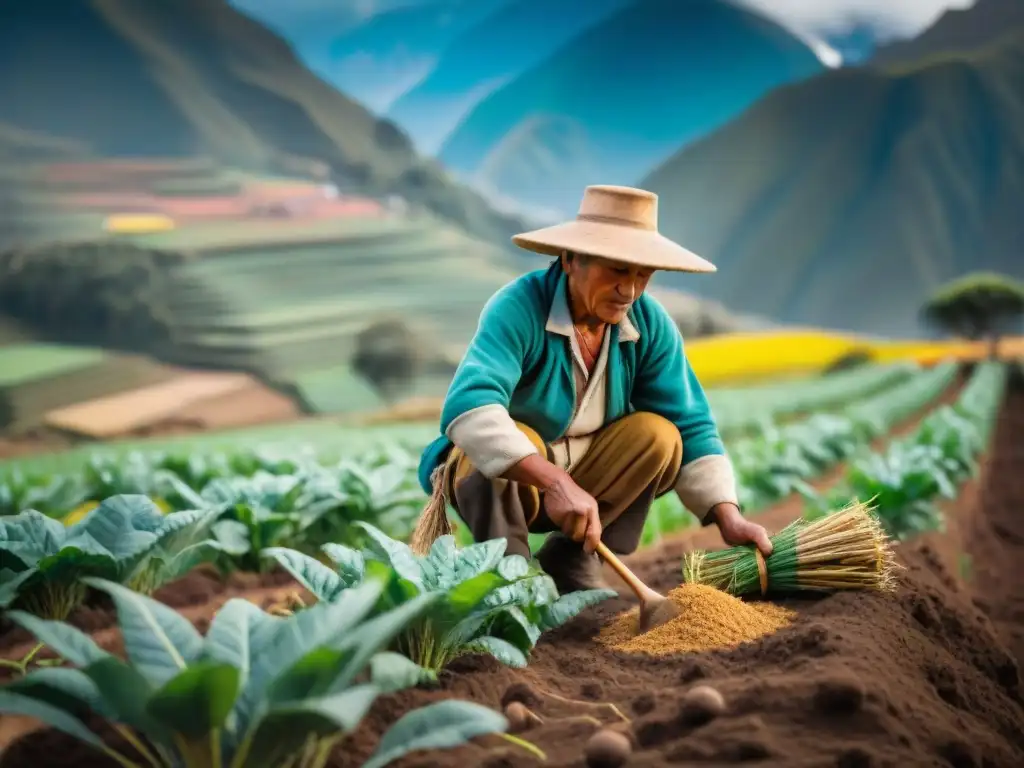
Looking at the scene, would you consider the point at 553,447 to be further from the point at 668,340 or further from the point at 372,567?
the point at 372,567

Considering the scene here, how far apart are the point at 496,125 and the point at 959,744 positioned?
39.7ft

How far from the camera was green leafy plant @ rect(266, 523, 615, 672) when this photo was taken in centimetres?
179

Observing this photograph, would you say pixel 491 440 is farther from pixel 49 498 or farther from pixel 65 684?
→ pixel 49 498

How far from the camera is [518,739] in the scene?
1.51 meters

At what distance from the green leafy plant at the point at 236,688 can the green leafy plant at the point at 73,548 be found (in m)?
0.86

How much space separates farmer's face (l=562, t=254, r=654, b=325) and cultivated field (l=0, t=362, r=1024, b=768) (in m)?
0.69

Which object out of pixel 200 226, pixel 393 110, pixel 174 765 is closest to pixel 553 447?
pixel 174 765

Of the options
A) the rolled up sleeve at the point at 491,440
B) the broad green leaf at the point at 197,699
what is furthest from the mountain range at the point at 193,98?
the broad green leaf at the point at 197,699

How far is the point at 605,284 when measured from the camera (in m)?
2.44

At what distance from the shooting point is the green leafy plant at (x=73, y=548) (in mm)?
2299

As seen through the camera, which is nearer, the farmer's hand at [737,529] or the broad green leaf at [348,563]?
the broad green leaf at [348,563]

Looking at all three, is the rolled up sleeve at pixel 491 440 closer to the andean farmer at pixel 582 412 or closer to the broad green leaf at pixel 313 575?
the andean farmer at pixel 582 412

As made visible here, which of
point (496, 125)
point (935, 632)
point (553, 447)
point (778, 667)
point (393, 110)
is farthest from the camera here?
point (496, 125)

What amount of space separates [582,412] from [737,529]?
1.62 ft
